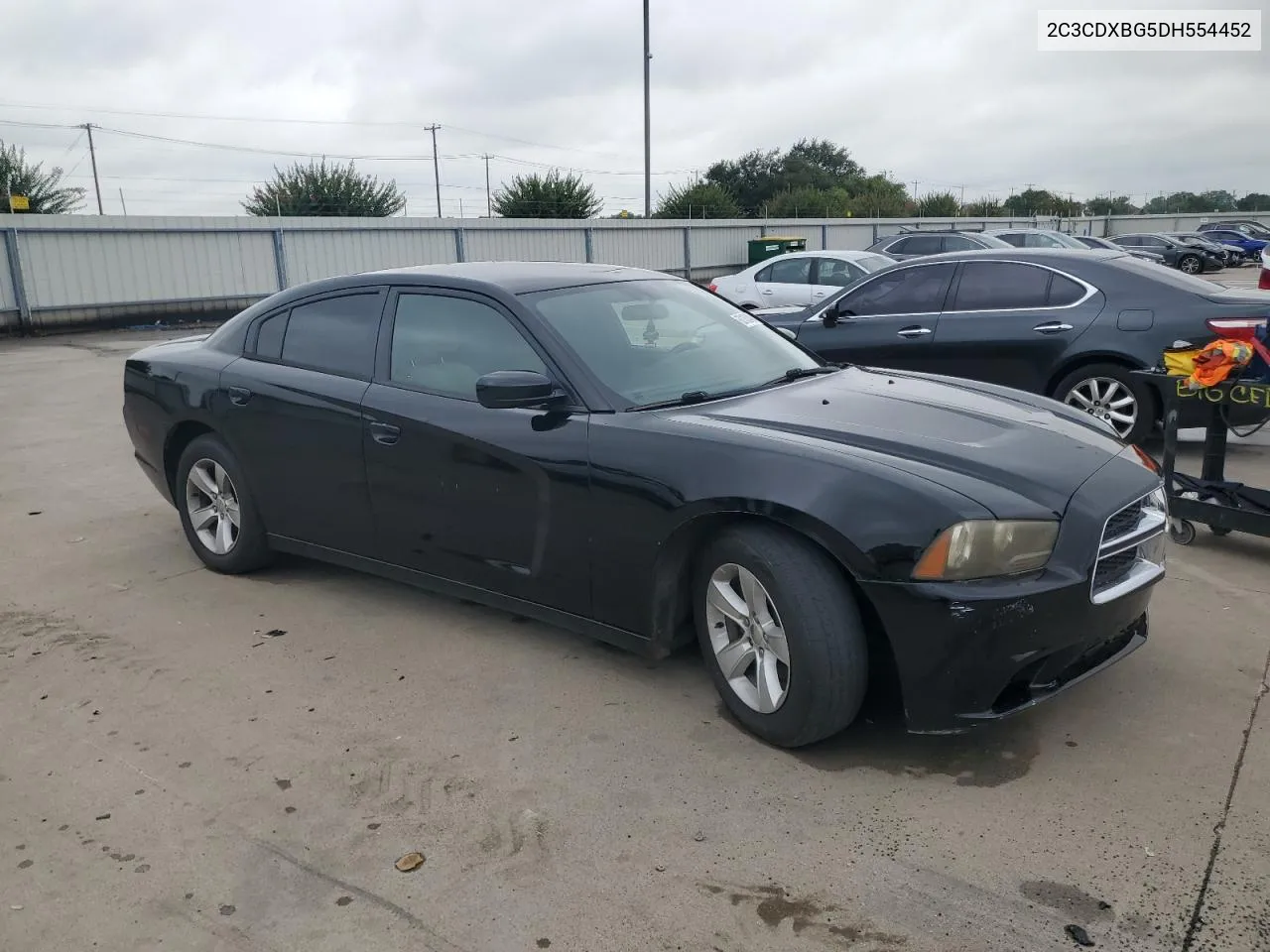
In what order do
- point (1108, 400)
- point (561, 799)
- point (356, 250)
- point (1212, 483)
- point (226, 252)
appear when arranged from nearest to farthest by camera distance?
point (561, 799), point (1212, 483), point (1108, 400), point (226, 252), point (356, 250)

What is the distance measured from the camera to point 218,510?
5.35 metres

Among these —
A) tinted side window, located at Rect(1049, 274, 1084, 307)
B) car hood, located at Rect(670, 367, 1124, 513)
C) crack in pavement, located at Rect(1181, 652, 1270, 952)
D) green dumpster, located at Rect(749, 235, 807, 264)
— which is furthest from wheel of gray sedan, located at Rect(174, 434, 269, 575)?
green dumpster, located at Rect(749, 235, 807, 264)

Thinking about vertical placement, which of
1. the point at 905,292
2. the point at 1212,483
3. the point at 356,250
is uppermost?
the point at 356,250

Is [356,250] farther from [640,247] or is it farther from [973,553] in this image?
[973,553]

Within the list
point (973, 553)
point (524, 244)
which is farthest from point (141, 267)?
point (973, 553)

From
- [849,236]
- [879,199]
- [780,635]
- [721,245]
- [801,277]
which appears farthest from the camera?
[879,199]

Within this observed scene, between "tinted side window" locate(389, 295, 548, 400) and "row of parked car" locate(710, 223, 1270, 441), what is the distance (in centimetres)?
251

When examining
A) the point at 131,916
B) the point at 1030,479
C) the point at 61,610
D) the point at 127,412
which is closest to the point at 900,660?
the point at 1030,479

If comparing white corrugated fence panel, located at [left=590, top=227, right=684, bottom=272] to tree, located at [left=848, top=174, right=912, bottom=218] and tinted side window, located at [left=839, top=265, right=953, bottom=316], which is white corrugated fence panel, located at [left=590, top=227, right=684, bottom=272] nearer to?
tinted side window, located at [left=839, top=265, right=953, bottom=316]

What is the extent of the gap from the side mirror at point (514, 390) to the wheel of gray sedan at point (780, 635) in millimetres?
852

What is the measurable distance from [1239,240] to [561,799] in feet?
156

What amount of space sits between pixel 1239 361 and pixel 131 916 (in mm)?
5058

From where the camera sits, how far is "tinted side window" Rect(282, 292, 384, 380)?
4668mm

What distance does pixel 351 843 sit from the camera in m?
3.01
